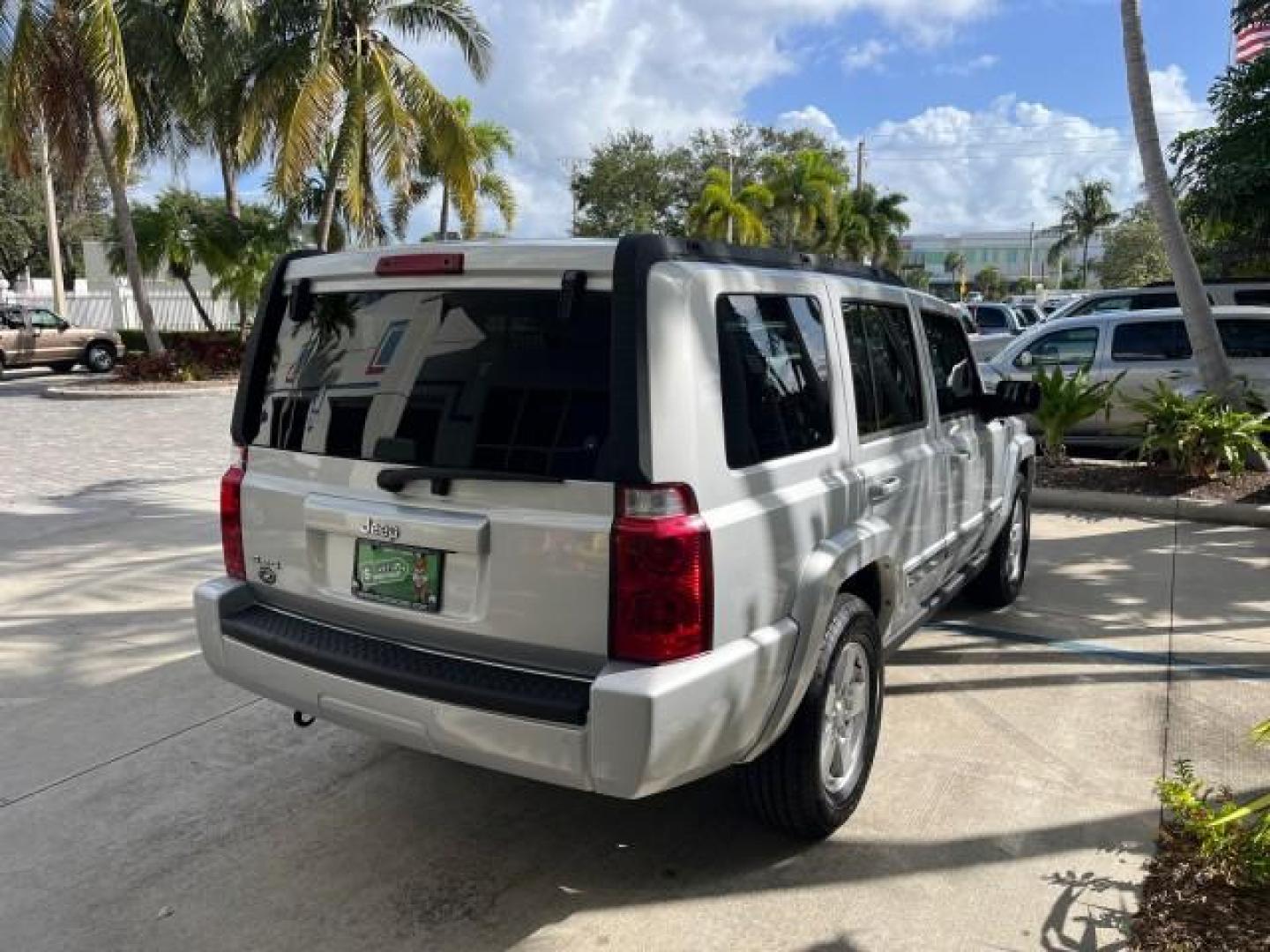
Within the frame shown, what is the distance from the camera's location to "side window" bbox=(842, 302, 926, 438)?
3641mm

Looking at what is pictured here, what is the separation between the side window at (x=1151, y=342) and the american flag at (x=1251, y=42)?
4570 mm

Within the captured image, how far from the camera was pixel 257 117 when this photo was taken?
59.6 feet

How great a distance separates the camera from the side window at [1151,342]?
10602 mm

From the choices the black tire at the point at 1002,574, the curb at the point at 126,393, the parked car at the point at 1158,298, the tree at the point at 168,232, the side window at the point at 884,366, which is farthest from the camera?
the tree at the point at 168,232

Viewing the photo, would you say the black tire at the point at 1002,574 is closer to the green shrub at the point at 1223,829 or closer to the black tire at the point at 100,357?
the green shrub at the point at 1223,829

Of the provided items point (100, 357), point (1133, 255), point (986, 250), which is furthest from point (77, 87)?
point (986, 250)

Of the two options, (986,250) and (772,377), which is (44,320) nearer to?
(772,377)

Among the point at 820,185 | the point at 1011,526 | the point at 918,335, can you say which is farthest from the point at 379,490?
the point at 820,185

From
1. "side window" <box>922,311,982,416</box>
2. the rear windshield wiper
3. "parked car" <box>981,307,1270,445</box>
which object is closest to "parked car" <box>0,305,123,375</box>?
"parked car" <box>981,307,1270,445</box>

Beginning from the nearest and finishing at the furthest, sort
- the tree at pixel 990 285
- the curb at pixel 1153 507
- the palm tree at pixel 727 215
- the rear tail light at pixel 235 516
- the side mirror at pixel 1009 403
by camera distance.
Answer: the rear tail light at pixel 235 516, the side mirror at pixel 1009 403, the curb at pixel 1153 507, the palm tree at pixel 727 215, the tree at pixel 990 285

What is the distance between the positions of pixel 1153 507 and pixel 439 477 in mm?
7377

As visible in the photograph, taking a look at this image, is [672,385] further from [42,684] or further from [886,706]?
[42,684]

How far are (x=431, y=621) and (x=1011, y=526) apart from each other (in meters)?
4.00

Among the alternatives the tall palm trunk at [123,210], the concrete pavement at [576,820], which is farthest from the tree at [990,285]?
the concrete pavement at [576,820]
